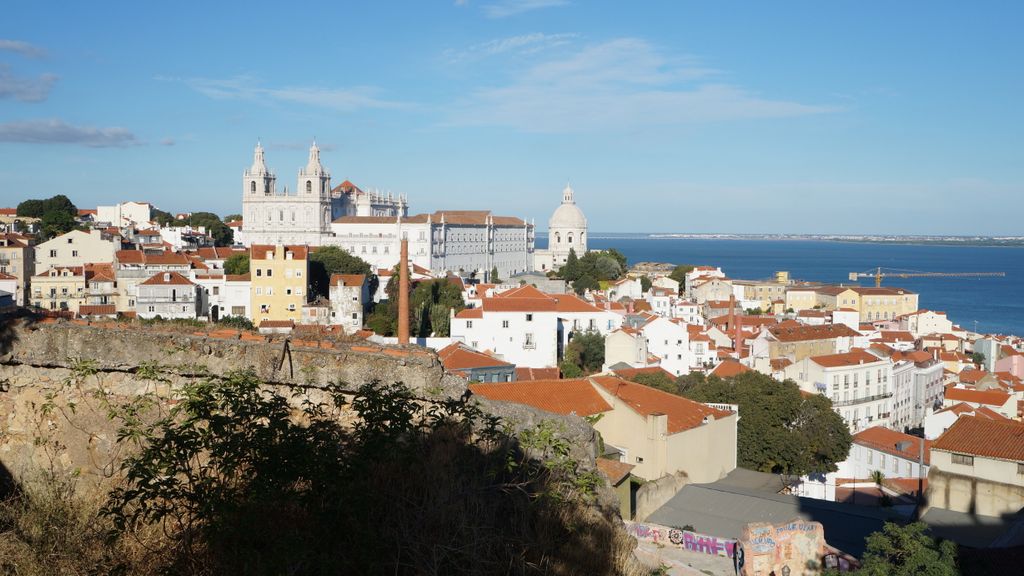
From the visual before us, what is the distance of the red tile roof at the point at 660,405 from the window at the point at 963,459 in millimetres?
4361

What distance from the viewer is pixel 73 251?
46.9m

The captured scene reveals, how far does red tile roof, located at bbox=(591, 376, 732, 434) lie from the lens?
631 inches

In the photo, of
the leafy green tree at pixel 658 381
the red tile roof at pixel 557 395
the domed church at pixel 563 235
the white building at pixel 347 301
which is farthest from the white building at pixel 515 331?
the domed church at pixel 563 235

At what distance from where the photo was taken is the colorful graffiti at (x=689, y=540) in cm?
1084

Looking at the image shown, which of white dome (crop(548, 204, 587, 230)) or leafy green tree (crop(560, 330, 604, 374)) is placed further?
white dome (crop(548, 204, 587, 230))

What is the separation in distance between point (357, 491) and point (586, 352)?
31.4m

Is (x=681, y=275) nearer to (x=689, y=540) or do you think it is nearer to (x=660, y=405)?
(x=660, y=405)

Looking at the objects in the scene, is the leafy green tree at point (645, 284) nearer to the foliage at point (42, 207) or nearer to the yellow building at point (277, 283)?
the yellow building at point (277, 283)

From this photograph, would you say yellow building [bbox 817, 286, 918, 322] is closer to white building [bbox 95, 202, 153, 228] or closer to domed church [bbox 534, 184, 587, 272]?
domed church [bbox 534, 184, 587, 272]

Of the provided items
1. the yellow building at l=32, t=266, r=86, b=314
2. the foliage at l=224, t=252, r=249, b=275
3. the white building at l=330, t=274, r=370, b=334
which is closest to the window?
the white building at l=330, t=274, r=370, b=334

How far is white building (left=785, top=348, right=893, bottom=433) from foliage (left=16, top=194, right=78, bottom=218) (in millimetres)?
53628

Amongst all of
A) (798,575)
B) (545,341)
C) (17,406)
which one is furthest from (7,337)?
(545,341)

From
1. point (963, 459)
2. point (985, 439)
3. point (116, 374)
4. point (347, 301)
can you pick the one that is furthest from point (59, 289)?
point (116, 374)

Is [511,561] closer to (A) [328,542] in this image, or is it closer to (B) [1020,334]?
(A) [328,542]
